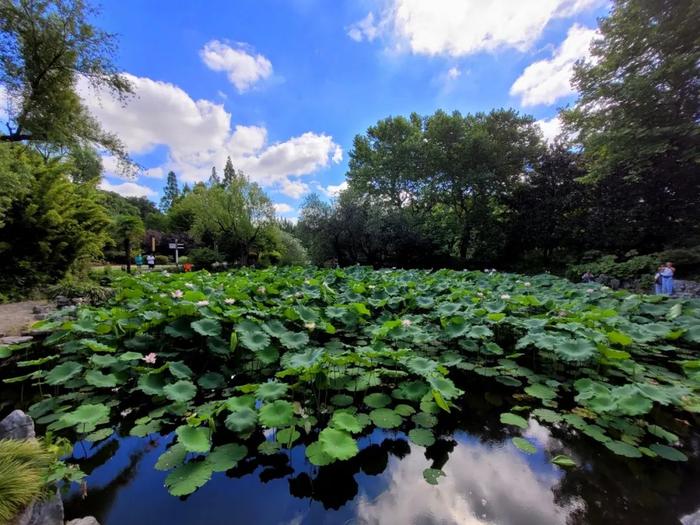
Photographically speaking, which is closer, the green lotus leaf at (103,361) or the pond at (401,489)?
the pond at (401,489)

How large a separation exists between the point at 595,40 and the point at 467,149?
6.01m

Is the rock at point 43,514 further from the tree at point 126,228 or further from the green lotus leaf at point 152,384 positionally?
the tree at point 126,228

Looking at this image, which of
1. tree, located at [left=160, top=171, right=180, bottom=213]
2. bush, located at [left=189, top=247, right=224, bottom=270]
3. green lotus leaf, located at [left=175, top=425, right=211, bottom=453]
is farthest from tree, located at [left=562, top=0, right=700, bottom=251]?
tree, located at [left=160, top=171, right=180, bottom=213]

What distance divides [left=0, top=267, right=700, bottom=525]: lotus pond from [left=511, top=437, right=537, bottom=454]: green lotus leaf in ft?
0.05

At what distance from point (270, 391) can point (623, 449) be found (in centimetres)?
238

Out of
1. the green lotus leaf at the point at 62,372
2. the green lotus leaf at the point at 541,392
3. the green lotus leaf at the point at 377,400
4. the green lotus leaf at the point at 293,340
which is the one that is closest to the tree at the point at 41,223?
Answer: the green lotus leaf at the point at 62,372

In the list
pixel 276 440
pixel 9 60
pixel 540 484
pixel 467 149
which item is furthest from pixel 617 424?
pixel 467 149

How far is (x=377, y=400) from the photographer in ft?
8.53

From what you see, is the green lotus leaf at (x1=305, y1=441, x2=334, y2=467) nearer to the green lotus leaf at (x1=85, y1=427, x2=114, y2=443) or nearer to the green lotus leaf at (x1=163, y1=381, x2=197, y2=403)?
the green lotus leaf at (x1=163, y1=381, x2=197, y2=403)

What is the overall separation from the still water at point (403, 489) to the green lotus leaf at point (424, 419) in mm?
156

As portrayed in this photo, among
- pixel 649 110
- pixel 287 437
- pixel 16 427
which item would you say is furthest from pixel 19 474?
pixel 649 110

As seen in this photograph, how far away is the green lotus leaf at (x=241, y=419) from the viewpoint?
1.95 metres

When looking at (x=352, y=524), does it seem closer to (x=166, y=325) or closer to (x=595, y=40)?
(x=166, y=325)

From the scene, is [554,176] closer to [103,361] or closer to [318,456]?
[318,456]
